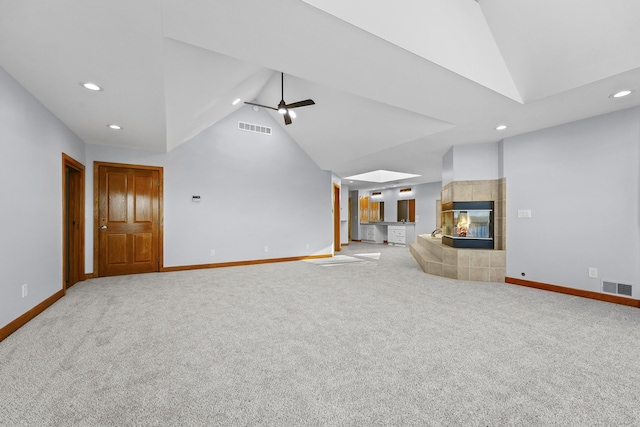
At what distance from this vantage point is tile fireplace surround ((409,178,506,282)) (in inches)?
187

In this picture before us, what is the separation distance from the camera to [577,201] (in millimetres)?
3932

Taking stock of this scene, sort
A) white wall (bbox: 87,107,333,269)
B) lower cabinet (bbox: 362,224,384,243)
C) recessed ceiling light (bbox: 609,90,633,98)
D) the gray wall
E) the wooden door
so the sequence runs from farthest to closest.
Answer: lower cabinet (bbox: 362,224,384,243)
white wall (bbox: 87,107,333,269)
the wooden door
recessed ceiling light (bbox: 609,90,633,98)
the gray wall

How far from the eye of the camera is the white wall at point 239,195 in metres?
5.59

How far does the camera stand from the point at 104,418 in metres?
1.45

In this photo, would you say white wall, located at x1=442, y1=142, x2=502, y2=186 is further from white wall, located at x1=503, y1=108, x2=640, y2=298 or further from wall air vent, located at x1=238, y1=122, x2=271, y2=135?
wall air vent, located at x1=238, y1=122, x2=271, y2=135

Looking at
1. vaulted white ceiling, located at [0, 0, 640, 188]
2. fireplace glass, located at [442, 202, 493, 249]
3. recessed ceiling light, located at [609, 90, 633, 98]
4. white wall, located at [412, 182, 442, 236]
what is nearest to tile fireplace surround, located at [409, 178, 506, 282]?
fireplace glass, located at [442, 202, 493, 249]

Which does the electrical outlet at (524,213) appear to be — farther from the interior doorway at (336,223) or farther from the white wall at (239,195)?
the interior doorway at (336,223)

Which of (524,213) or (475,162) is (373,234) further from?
(524,213)

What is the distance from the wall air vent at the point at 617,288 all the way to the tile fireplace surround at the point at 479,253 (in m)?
1.24

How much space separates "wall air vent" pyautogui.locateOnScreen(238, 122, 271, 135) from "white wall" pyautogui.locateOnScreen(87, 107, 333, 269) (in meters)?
0.12

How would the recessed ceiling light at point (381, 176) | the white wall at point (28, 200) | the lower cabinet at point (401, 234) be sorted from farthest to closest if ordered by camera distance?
the lower cabinet at point (401, 234) → the recessed ceiling light at point (381, 176) → the white wall at point (28, 200)

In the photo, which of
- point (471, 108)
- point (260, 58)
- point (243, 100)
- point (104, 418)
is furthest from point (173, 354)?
point (243, 100)

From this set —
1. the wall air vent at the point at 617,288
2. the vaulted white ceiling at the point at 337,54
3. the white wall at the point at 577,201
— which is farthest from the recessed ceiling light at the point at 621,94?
the wall air vent at the point at 617,288

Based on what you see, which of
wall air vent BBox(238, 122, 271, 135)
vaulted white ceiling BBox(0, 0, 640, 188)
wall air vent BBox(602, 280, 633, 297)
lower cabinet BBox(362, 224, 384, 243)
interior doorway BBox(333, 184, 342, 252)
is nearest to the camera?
vaulted white ceiling BBox(0, 0, 640, 188)
